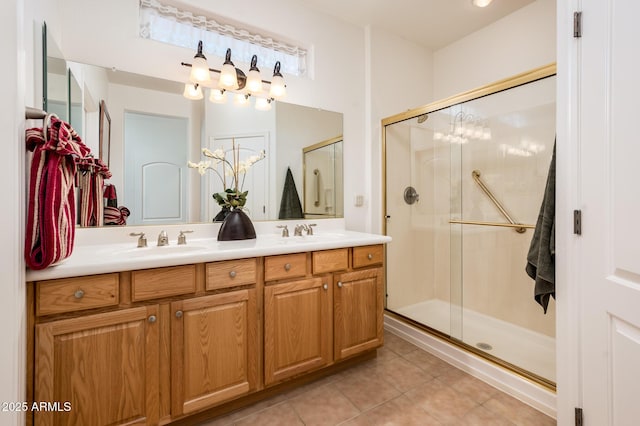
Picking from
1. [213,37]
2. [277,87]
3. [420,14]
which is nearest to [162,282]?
[277,87]

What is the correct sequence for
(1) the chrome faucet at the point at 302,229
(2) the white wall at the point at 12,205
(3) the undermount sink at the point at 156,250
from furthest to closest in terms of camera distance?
(1) the chrome faucet at the point at 302,229 < (3) the undermount sink at the point at 156,250 < (2) the white wall at the point at 12,205

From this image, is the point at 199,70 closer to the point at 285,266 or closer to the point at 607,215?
the point at 285,266

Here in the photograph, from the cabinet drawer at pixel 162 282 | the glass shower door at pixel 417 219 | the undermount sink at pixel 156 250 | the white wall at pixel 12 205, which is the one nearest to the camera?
the white wall at pixel 12 205

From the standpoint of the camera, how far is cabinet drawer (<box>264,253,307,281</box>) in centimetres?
153

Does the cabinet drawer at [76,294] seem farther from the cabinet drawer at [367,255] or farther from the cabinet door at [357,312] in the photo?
the cabinet drawer at [367,255]

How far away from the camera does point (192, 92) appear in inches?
73.1

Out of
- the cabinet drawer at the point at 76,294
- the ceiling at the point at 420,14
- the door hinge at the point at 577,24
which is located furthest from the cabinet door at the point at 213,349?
the ceiling at the point at 420,14

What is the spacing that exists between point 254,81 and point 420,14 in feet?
5.26

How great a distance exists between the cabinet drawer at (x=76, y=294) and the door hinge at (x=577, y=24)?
2063 mm

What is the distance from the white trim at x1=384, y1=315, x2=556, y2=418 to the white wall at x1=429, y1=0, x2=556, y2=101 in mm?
2300

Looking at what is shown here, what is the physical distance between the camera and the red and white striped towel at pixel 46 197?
100cm

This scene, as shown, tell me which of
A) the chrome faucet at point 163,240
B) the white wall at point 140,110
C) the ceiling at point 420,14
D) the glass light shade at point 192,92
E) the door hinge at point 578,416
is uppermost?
the ceiling at point 420,14

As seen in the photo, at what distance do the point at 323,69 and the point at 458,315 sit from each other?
233 centimetres

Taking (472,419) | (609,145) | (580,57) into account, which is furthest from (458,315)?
(580,57)
